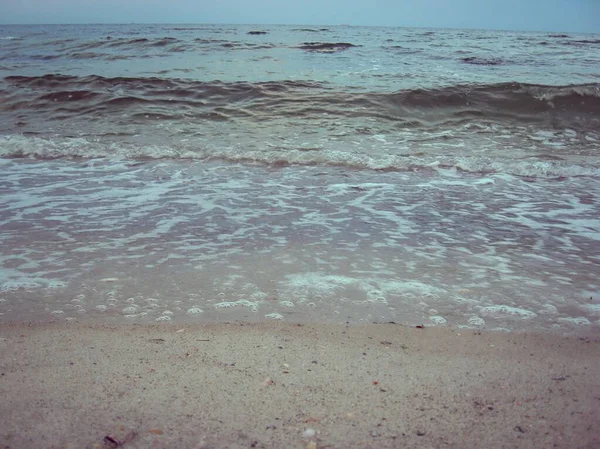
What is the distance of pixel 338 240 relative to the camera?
11.1 ft

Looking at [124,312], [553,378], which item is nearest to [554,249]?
[553,378]

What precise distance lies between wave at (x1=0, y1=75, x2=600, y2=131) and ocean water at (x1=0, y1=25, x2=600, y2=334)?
2.2 inches

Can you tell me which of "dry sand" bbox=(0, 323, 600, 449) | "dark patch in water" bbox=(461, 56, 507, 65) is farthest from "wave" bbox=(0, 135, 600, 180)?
"dark patch in water" bbox=(461, 56, 507, 65)

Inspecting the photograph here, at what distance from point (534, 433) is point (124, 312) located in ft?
5.73

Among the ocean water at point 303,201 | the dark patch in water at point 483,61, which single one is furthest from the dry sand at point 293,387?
the dark patch in water at point 483,61

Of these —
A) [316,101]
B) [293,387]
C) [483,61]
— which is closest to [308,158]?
[316,101]

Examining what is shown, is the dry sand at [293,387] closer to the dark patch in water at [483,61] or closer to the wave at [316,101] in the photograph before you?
the wave at [316,101]

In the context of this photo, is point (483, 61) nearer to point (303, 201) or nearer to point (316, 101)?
point (316, 101)

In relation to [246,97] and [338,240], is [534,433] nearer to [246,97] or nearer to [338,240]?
[338,240]

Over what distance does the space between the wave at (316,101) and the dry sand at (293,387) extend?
21.5ft

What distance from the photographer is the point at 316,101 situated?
30.6 ft

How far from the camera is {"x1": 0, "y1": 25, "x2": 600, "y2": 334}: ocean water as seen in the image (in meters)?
2.57

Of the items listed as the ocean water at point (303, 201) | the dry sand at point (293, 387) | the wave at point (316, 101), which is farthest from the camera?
the wave at point (316, 101)

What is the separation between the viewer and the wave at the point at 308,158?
557cm
